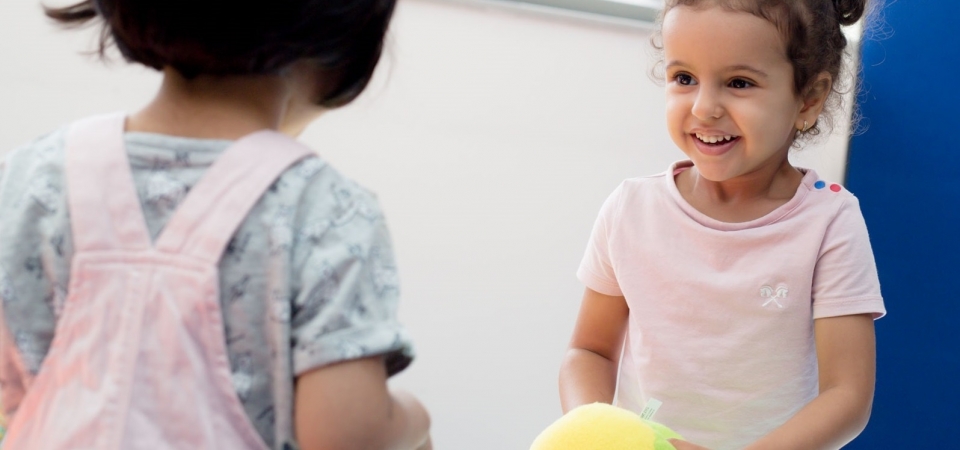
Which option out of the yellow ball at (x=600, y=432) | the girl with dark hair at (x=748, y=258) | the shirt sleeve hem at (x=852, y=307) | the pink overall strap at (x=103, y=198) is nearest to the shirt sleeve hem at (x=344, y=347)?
the pink overall strap at (x=103, y=198)

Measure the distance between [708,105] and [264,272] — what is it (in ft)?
1.60

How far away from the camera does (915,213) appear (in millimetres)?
1547

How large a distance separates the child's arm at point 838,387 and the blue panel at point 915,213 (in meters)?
0.70

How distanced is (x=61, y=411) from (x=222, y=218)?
0.14 m

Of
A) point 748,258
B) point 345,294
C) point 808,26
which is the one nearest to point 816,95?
point 808,26

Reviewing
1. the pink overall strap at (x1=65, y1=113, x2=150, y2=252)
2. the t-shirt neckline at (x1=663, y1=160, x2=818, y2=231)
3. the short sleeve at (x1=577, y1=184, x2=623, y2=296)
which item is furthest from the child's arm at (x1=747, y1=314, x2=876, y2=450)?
the pink overall strap at (x1=65, y1=113, x2=150, y2=252)

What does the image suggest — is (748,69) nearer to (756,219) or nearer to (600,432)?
(756,219)

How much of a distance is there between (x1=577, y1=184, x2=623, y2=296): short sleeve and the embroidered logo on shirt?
0.15 metres

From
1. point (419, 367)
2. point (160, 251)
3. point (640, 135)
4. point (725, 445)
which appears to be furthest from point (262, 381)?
point (640, 135)

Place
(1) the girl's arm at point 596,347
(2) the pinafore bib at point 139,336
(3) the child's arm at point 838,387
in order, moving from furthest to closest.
Result: (1) the girl's arm at point 596,347, (3) the child's arm at point 838,387, (2) the pinafore bib at point 139,336

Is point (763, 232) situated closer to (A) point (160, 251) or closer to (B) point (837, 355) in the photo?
(B) point (837, 355)

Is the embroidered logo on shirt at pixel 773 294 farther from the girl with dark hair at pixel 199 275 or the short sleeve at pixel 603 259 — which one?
the girl with dark hair at pixel 199 275

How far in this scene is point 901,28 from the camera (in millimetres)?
1540

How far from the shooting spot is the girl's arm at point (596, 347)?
1006 mm
